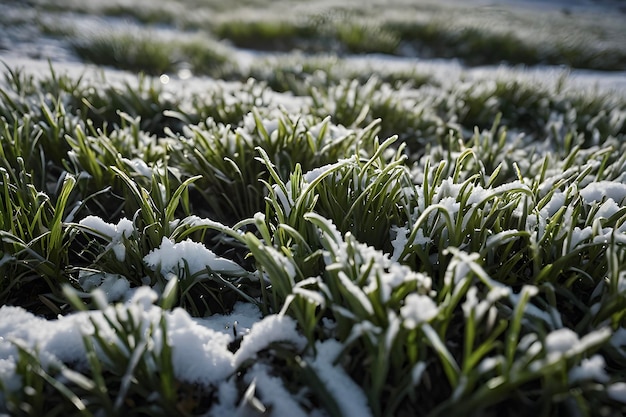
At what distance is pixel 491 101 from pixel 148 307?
108 inches

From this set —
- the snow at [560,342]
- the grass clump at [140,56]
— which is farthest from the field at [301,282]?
the grass clump at [140,56]

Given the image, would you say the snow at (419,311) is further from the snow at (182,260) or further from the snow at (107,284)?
the snow at (107,284)

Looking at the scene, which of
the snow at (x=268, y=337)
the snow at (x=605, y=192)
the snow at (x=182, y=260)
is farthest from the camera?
the snow at (x=605, y=192)

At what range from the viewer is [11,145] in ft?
5.19

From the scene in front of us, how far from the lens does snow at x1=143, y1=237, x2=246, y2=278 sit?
116 cm

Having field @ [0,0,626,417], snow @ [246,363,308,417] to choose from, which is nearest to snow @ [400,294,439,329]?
field @ [0,0,626,417]

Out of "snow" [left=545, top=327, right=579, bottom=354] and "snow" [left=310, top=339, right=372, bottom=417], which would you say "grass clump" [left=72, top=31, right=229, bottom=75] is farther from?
"snow" [left=545, top=327, right=579, bottom=354]

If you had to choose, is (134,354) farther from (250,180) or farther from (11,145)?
(11,145)

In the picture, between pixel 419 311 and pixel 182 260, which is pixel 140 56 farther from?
pixel 419 311

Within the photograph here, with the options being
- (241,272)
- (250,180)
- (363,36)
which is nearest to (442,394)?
(241,272)

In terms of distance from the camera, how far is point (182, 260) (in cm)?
118

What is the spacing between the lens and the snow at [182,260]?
116 cm

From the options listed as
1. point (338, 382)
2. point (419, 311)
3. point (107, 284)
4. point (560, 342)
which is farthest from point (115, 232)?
point (560, 342)

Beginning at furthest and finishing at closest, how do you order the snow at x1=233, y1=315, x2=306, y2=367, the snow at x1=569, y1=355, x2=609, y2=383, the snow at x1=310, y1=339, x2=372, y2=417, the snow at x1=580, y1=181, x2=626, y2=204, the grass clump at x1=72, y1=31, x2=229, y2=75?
the grass clump at x1=72, y1=31, x2=229, y2=75 → the snow at x1=580, y1=181, x2=626, y2=204 → the snow at x1=233, y1=315, x2=306, y2=367 → the snow at x1=310, y1=339, x2=372, y2=417 → the snow at x1=569, y1=355, x2=609, y2=383
